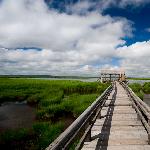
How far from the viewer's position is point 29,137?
12.4 metres

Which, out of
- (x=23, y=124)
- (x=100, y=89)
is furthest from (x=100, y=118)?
(x=100, y=89)

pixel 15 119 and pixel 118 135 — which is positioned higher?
pixel 118 135

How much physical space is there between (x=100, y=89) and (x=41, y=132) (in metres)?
26.0

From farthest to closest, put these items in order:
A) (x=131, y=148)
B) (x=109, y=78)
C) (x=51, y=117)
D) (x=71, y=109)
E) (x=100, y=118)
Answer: (x=109, y=78) < (x=71, y=109) < (x=51, y=117) < (x=100, y=118) < (x=131, y=148)

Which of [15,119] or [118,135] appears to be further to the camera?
[15,119]

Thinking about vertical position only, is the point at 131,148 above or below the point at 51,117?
above

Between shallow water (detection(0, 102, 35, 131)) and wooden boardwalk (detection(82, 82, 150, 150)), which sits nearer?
wooden boardwalk (detection(82, 82, 150, 150))

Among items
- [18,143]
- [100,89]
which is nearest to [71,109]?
[18,143]

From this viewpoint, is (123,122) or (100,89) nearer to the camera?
(123,122)

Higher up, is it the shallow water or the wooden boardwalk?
the wooden boardwalk

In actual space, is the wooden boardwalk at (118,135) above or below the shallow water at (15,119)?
above

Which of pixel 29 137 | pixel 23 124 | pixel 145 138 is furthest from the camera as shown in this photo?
pixel 23 124

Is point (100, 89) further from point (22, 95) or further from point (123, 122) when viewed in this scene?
point (123, 122)

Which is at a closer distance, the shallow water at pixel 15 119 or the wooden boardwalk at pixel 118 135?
the wooden boardwalk at pixel 118 135
